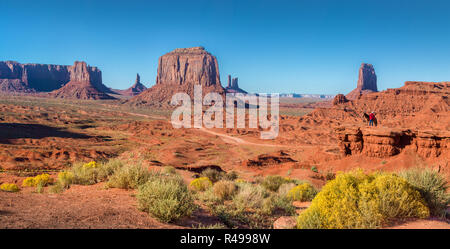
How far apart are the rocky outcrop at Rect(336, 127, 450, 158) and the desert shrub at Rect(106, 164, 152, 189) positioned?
1810cm

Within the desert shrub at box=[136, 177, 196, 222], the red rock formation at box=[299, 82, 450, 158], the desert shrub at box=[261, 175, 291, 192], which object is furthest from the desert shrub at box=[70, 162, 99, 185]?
the red rock formation at box=[299, 82, 450, 158]

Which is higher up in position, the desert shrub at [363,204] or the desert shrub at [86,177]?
the desert shrub at [363,204]

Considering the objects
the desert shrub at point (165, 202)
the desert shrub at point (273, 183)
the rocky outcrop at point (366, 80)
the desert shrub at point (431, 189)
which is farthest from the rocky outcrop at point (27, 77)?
the desert shrub at point (431, 189)

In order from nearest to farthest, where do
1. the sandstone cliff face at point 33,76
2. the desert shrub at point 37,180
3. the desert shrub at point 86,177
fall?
the desert shrub at point 86,177, the desert shrub at point 37,180, the sandstone cliff face at point 33,76

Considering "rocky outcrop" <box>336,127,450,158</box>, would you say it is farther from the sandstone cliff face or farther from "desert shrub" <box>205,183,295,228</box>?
the sandstone cliff face

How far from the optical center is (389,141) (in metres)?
19.4

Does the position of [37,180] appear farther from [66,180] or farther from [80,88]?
[80,88]

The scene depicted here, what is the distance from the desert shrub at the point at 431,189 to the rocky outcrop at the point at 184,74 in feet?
411

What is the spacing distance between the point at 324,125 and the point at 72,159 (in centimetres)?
5087

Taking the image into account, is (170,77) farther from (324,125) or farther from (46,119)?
(324,125)

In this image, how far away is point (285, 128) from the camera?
5784 cm

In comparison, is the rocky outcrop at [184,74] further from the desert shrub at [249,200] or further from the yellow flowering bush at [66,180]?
the desert shrub at [249,200]

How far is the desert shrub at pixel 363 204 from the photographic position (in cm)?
502
